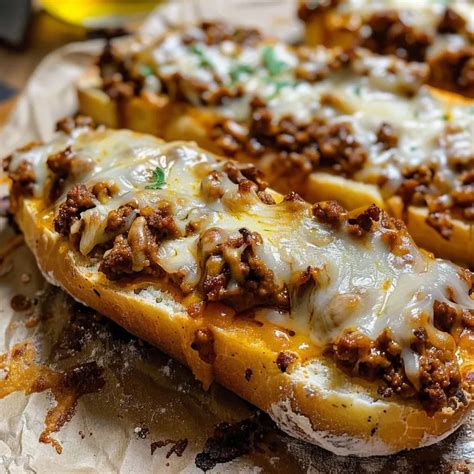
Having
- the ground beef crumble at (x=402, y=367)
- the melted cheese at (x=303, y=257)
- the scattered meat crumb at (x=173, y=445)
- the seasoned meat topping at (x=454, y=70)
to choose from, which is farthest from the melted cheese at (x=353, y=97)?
the scattered meat crumb at (x=173, y=445)

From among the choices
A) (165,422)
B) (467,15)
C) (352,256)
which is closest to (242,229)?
(352,256)

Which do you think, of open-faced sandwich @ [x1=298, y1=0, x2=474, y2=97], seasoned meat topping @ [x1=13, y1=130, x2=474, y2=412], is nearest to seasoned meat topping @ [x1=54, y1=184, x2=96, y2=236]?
seasoned meat topping @ [x1=13, y1=130, x2=474, y2=412]

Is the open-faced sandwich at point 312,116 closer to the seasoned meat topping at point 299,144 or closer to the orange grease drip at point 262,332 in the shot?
the seasoned meat topping at point 299,144

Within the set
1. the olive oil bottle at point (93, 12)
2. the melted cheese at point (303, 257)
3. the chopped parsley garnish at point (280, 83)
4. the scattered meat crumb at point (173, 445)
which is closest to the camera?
the melted cheese at point (303, 257)

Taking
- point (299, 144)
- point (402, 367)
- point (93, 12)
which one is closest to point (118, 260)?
point (402, 367)

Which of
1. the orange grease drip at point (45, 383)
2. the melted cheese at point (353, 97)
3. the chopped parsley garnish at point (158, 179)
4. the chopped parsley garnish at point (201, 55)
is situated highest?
the chopped parsley garnish at point (158, 179)

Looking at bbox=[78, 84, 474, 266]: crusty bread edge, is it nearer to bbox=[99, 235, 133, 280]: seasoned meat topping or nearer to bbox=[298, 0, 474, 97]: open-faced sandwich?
bbox=[298, 0, 474, 97]: open-faced sandwich
